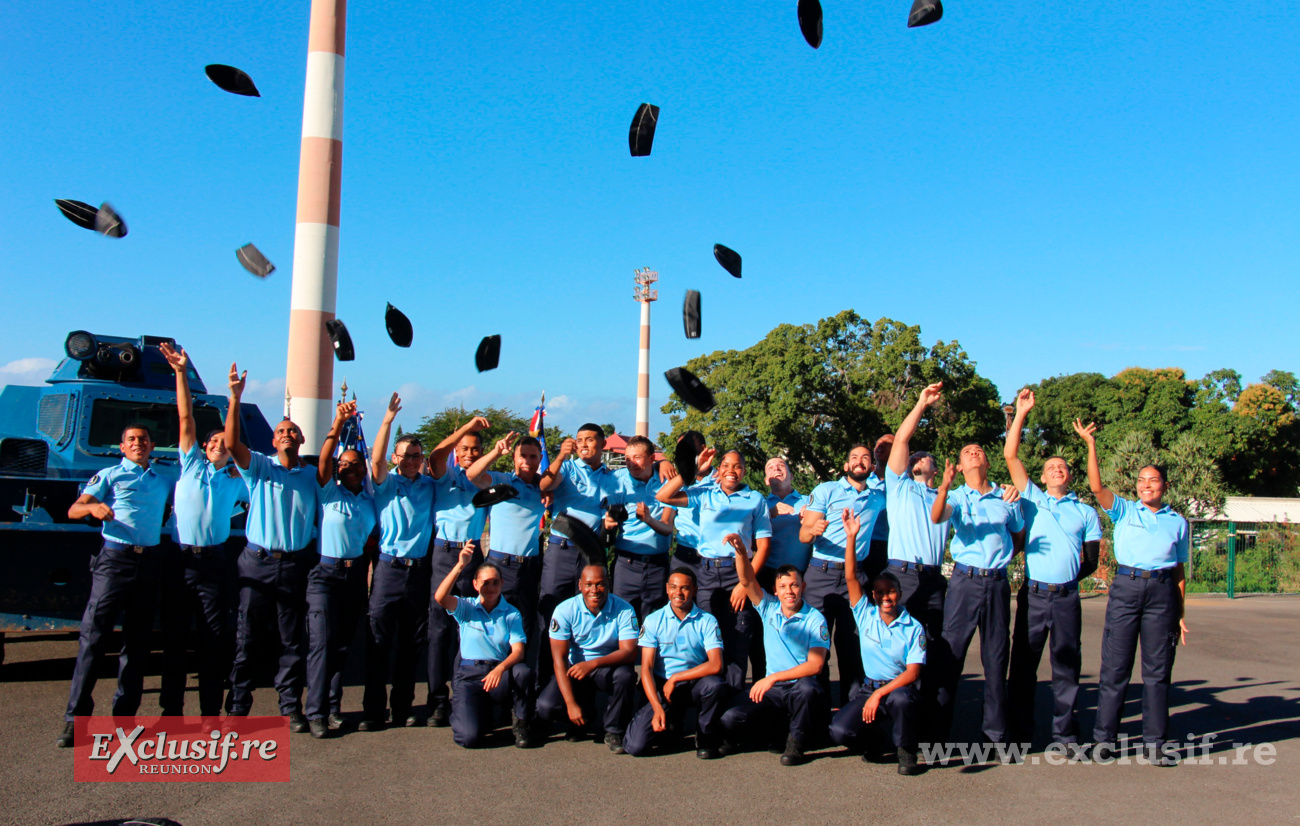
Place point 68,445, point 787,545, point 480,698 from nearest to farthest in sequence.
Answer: point 480,698 → point 787,545 → point 68,445

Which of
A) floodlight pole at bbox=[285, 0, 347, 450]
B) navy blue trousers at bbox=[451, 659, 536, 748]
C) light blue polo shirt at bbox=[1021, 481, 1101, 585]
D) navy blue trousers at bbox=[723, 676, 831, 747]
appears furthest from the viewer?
floodlight pole at bbox=[285, 0, 347, 450]

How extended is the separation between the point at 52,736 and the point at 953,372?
3882 cm

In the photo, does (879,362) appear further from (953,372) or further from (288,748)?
(288,748)

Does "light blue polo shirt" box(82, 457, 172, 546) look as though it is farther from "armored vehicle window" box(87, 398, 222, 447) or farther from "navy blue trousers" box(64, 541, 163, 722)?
"armored vehicle window" box(87, 398, 222, 447)

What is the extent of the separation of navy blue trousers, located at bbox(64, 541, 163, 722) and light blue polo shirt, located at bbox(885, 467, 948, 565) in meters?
4.84

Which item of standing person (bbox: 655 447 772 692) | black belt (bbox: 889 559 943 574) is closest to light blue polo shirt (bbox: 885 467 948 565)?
black belt (bbox: 889 559 943 574)

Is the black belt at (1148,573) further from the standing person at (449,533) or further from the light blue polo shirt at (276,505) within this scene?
the light blue polo shirt at (276,505)

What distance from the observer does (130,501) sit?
583 cm

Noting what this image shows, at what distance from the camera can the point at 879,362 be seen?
1565 inches

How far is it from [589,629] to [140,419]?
5641 mm

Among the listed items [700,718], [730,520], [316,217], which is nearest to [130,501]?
[700,718]

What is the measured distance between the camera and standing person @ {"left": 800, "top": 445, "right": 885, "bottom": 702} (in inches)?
254

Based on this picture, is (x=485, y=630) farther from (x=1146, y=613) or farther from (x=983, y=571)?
(x=1146, y=613)

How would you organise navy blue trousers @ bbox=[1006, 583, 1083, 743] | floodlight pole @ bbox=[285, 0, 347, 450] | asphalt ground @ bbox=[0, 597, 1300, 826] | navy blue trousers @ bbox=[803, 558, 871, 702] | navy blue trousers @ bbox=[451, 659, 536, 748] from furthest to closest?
1. floodlight pole @ bbox=[285, 0, 347, 450]
2. navy blue trousers @ bbox=[803, 558, 871, 702]
3. navy blue trousers @ bbox=[1006, 583, 1083, 743]
4. navy blue trousers @ bbox=[451, 659, 536, 748]
5. asphalt ground @ bbox=[0, 597, 1300, 826]
